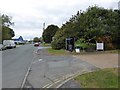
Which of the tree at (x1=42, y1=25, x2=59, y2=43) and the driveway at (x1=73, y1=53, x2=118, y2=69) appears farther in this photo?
the tree at (x1=42, y1=25, x2=59, y2=43)

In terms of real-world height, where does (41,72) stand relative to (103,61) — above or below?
below

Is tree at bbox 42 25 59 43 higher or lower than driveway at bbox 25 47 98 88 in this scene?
higher

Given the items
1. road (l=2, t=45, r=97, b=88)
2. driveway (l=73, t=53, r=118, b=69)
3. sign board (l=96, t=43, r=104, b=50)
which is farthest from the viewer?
sign board (l=96, t=43, r=104, b=50)

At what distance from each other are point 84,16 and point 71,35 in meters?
3.23

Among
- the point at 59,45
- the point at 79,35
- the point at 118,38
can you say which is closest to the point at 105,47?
the point at 118,38

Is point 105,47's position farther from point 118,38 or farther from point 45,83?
point 45,83

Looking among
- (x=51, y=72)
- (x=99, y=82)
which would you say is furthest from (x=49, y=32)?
(x=99, y=82)

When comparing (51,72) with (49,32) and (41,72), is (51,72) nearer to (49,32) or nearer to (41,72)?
(41,72)

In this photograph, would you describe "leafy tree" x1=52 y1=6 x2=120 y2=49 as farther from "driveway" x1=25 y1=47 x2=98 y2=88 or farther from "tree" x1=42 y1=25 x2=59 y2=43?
"tree" x1=42 y1=25 x2=59 y2=43

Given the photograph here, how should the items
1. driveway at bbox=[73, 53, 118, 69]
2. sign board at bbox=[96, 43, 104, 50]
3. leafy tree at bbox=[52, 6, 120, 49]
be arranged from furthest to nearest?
1. leafy tree at bbox=[52, 6, 120, 49]
2. sign board at bbox=[96, 43, 104, 50]
3. driveway at bbox=[73, 53, 118, 69]

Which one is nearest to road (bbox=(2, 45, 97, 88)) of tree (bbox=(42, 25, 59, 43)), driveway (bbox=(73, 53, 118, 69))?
driveway (bbox=(73, 53, 118, 69))

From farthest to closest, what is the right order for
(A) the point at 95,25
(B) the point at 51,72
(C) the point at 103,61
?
(A) the point at 95,25 → (C) the point at 103,61 → (B) the point at 51,72

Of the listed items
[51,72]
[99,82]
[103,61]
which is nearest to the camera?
[99,82]

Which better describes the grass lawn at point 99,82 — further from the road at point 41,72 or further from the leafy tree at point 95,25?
the leafy tree at point 95,25
